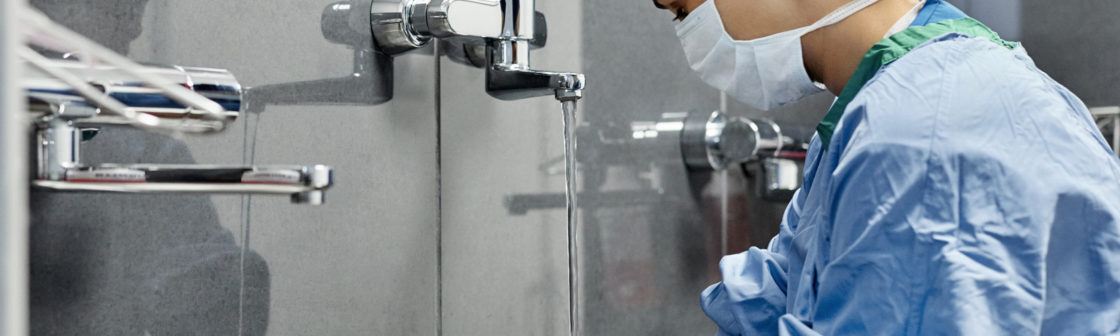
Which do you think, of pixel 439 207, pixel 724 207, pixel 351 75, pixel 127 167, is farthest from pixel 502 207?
pixel 127 167

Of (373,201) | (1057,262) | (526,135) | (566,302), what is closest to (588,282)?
(566,302)

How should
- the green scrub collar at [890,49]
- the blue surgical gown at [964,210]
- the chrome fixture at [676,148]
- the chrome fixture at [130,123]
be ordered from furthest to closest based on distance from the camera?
the chrome fixture at [676,148] → the green scrub collar at [890,49] → the blue surgical gown at [964,210] → the chrome fixture at [130,123]

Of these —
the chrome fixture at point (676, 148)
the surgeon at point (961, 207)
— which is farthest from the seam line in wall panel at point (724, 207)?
the surgeon at point (961, 207)

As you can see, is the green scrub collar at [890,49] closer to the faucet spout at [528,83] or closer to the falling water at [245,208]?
the faucet spout at [528,83]

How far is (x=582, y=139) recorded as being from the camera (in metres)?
0.96

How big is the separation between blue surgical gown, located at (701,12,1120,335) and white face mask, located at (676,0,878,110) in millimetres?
134

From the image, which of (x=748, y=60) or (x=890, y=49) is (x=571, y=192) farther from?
(x=890, y=49)

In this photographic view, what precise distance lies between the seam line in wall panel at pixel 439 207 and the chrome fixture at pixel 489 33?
37mm

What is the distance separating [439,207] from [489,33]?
0.14 m

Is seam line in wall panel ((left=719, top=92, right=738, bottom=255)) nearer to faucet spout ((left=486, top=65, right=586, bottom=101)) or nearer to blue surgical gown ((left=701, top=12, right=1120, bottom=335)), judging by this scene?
faucet spout ((left=486, top=65, right=586, bottom=101))

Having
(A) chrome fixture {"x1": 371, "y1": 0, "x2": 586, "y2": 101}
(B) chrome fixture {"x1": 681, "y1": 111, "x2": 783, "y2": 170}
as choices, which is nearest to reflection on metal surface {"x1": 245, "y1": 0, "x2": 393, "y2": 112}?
(A) chrome fixture {"x1": 371, "y1": 0, "x2": 586, "y2": 101}

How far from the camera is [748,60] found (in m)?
0.78

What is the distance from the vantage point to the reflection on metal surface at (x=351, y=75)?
0.72 meters

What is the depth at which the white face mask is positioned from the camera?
29.6 inches
